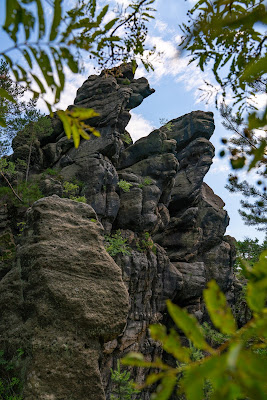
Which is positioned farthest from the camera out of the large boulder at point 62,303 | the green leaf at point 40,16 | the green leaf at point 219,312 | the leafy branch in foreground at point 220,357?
the large boulder at point 62,303

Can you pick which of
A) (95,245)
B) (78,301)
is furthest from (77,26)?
(95,245)

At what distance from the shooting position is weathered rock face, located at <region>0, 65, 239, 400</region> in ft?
19.6

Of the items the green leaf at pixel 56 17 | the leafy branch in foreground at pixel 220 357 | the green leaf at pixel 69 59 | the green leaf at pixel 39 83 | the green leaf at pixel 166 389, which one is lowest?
the green leaf at pixel 166 389

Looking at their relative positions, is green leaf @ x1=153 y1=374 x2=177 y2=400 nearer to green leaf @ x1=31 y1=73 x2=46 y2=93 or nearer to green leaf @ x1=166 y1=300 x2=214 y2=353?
green leaf @ x1=166 y1=300 x2=214 y2=353

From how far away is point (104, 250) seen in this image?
764cm

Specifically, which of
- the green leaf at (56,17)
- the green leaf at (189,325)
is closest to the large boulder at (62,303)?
the green leaf at (189,325)

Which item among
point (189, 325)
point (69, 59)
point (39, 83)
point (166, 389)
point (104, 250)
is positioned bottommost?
point (166, 389)

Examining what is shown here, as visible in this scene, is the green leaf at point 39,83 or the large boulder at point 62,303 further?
the large boulder at point 62,303

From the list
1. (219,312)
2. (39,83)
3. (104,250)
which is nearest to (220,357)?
(219,312)

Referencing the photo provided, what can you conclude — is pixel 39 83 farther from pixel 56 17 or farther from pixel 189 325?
pixel 189 325

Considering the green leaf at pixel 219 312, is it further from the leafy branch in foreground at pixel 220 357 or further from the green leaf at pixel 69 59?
the green leaf at pixel 69 59

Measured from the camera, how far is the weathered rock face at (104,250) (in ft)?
19.6

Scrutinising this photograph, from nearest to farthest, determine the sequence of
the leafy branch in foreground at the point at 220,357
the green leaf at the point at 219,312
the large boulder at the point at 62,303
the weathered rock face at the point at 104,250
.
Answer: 1. the leafy branch in foreground at the point at 220,357
2. the green leaf at the point at 219,312
3. the large boulder at the point at 62,303
4. the weathered rock face at the point at 104,250

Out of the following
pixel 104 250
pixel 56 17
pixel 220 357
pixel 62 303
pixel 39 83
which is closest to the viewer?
pixel 220 357
